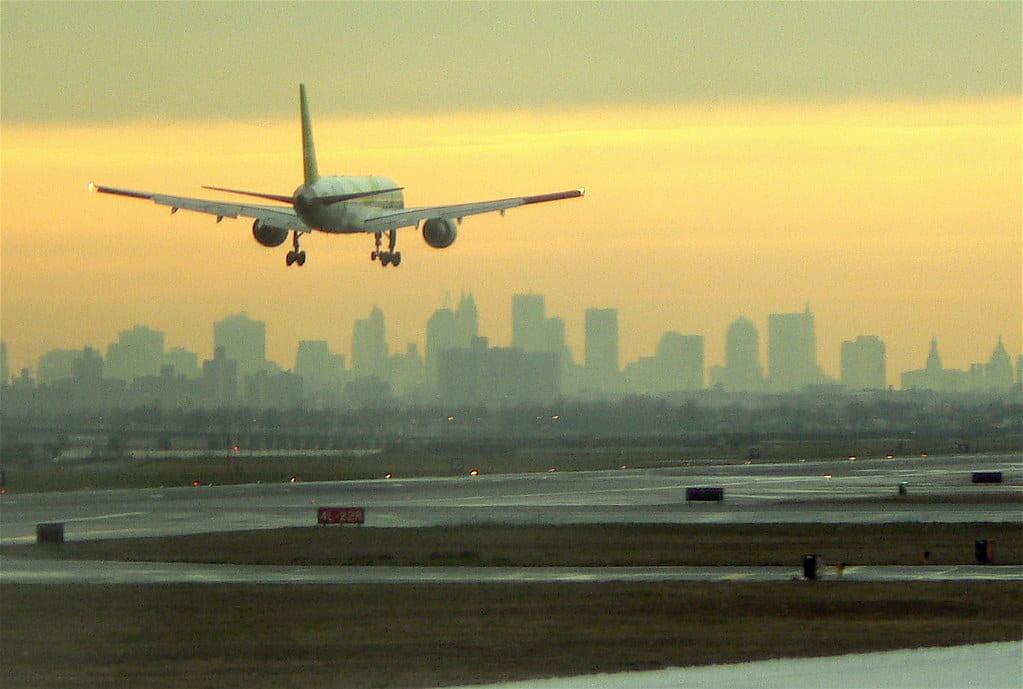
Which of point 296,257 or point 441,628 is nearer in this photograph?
point 441,628

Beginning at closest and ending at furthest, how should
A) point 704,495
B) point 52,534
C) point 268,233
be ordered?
point 52,534, point 268,233, point 704,495

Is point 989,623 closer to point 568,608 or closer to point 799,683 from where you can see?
point 568,608

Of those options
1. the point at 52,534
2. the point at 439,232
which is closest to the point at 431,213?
the point at 439,232

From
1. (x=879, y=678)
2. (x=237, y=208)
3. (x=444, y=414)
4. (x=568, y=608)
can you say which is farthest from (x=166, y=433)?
(x=879, y=678)

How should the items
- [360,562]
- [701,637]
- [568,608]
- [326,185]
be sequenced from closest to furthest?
[701,637]
[568,608]
[360,562]
[326,185]

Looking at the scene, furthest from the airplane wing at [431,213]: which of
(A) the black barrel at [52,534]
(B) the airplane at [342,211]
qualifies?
(A) the black barrel at [52,534]

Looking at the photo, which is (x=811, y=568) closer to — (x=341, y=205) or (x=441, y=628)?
(x=441, y=628)

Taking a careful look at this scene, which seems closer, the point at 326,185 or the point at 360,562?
the point at 360,562
